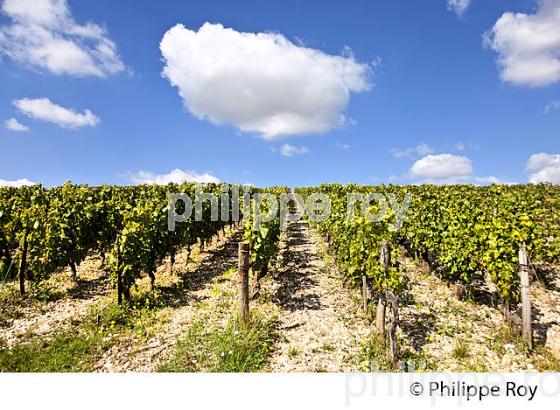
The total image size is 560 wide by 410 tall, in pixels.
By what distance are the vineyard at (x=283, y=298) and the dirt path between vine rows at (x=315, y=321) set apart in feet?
0.11

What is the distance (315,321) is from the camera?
23.8 feet

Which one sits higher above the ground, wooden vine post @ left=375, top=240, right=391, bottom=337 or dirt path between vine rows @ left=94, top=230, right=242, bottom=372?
wooden vine post @ left=375, top=240, right=391, bottom=337

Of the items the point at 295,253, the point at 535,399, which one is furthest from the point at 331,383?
the point at 295,253

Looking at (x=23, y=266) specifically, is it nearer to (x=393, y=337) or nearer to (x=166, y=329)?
(x=166, y=329)

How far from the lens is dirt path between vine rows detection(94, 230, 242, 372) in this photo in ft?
18.8

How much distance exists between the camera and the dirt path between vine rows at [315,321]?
5.69 meters

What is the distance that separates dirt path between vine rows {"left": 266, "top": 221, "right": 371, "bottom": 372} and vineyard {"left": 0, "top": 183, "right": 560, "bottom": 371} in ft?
0.11

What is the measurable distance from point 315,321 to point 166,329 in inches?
122

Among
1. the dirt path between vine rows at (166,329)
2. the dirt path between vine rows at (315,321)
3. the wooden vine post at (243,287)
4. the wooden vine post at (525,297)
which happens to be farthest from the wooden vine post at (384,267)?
the dirt path between vine rows at (166,329)

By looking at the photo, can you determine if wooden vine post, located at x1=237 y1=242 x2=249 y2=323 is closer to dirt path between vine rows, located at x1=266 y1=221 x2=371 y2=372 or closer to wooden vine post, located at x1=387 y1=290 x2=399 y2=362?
dirt path between vine rows, located at x1=266 y1=221 x2=371 y2=372

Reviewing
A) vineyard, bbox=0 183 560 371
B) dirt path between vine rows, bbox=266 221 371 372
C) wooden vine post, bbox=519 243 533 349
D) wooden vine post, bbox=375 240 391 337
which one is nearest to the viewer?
dirt path between vine rows, bbox=266 221 371 372
